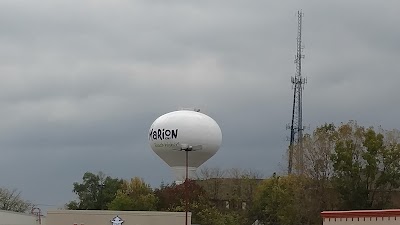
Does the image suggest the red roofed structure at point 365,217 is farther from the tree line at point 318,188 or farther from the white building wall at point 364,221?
the tree line at point 318,188

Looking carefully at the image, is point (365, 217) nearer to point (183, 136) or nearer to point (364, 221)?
point (364, 221)

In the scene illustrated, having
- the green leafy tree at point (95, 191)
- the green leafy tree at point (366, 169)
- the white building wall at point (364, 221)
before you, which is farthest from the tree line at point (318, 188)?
the white building wall at point (364, 221)

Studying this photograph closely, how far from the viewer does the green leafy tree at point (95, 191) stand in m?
97.8

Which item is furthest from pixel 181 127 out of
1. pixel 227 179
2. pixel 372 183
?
pixel 227 179

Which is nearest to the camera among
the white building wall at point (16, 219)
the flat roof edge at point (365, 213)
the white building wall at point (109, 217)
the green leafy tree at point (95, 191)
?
the flat roof edge at point (365, 213)

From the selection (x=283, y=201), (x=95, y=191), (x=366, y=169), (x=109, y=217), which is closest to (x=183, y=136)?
(x=283, y=201)

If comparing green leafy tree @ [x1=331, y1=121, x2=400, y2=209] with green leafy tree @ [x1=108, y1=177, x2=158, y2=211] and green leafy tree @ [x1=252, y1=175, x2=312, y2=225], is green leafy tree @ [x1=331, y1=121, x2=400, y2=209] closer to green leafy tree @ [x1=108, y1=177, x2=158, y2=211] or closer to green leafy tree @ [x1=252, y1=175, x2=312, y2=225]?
green leafy tree @ [x1=252, y1=175, x2=312, y2=225]

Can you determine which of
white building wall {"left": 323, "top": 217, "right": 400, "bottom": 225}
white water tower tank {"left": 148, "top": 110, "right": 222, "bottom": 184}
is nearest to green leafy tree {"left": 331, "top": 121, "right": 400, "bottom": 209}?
white water tower tank {"left": 148, "top": 110, "right": 222, "bottom": 184}

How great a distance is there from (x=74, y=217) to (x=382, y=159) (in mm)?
24285

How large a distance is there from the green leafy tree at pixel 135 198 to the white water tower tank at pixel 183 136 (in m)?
9.94

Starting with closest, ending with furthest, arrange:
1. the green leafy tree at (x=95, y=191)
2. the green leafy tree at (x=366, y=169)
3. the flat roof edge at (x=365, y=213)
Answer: the flat roof edge at (x=365, y=213), the green leafy tree at (x=366, y=169), the green leafy tree at (x=95, y=191)

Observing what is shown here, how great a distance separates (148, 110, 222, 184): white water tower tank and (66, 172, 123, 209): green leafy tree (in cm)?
2555

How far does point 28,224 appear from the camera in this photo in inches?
2478

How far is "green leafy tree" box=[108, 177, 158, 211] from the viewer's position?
81.2 metres
